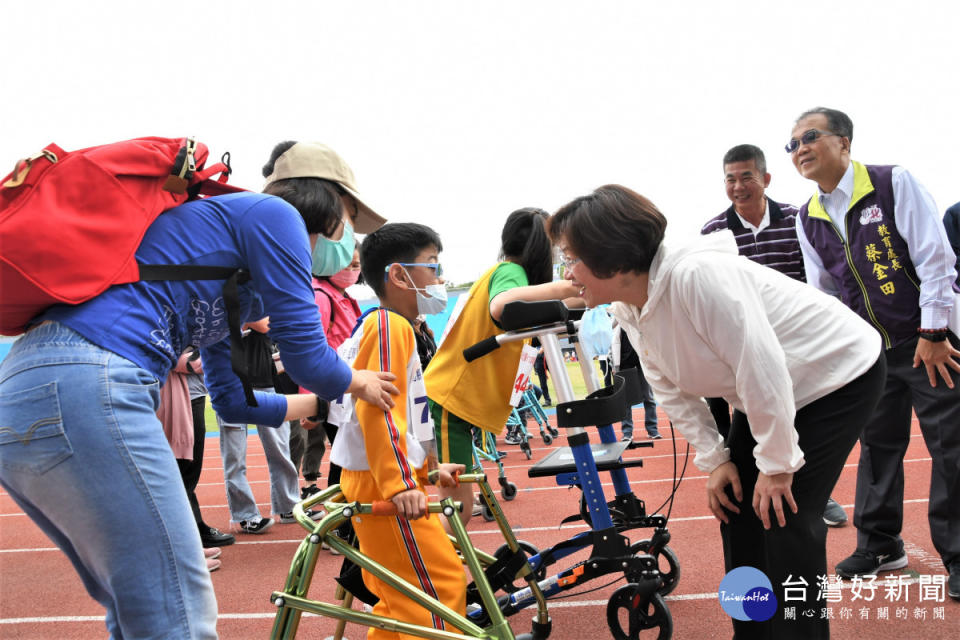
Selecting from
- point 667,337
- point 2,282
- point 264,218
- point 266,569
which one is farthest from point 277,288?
point 266,569

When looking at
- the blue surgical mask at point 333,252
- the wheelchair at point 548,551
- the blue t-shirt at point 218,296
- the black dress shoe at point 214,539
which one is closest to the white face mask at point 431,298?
the wheelchair at point 548,551

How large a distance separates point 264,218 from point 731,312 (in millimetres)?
1246

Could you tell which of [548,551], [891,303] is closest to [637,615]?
[548,551]

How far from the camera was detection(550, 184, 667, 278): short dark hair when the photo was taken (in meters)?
2.00

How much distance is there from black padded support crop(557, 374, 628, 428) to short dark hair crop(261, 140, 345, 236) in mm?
1011

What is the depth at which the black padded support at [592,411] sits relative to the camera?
94.7 inches

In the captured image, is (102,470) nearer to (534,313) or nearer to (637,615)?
(534,313)

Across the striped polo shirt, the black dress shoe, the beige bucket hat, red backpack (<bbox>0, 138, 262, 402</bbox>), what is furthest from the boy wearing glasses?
the black dress shoe

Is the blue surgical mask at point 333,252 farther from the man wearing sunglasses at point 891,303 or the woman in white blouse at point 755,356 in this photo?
the man wearing sunglasses at point 891,303

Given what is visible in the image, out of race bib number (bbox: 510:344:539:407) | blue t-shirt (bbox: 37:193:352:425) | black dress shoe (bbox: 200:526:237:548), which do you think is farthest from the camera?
black dress shoe (bbox: 200:526:237:548)

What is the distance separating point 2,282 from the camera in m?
1.35

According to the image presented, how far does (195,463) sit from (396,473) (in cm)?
303

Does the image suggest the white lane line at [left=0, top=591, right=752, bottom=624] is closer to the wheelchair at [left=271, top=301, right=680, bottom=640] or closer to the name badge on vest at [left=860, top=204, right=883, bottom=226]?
the wheelchair at [left=271, top=301, right=680, bottom=640]

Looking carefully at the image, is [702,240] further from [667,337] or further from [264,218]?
[264,218]
